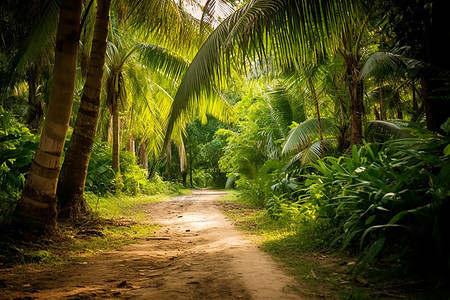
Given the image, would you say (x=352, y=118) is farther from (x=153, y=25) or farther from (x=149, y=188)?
(x=149, y=188)

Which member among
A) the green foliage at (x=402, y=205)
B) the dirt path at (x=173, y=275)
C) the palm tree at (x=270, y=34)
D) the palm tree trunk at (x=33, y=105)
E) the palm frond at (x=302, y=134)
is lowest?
the dirt path at (x=173, y=275)

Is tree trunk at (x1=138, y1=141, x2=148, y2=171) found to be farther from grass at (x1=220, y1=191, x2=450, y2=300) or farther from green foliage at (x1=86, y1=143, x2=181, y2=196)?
grass at (x1=220, y1=191, x2=450, y2=300)

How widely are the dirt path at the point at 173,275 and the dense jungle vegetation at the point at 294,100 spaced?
82 cm

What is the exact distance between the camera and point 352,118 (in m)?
5.80

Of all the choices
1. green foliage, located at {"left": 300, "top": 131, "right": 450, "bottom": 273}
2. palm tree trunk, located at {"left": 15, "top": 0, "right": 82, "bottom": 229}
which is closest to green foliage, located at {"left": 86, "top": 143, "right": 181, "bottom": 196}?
palm tree trunk, located at {"left": 15, "top": 0, "right": 82, "bottom": 229}

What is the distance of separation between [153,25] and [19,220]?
4930mm

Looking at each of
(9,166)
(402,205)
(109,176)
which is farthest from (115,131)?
(402,205)

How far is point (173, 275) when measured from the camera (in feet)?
9.36

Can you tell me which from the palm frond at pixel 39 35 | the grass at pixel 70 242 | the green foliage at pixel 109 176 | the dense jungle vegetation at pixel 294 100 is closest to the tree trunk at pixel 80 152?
the dense jungle vegetation at pixel 294 100

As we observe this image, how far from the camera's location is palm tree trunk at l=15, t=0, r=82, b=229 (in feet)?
13.3

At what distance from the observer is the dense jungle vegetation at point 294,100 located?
2949mm

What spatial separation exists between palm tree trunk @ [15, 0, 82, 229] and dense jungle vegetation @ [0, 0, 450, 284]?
14mm

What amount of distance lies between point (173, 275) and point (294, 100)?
8036mm

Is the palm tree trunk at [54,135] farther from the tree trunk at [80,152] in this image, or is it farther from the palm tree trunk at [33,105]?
the palm tree trunk at [33,105]
